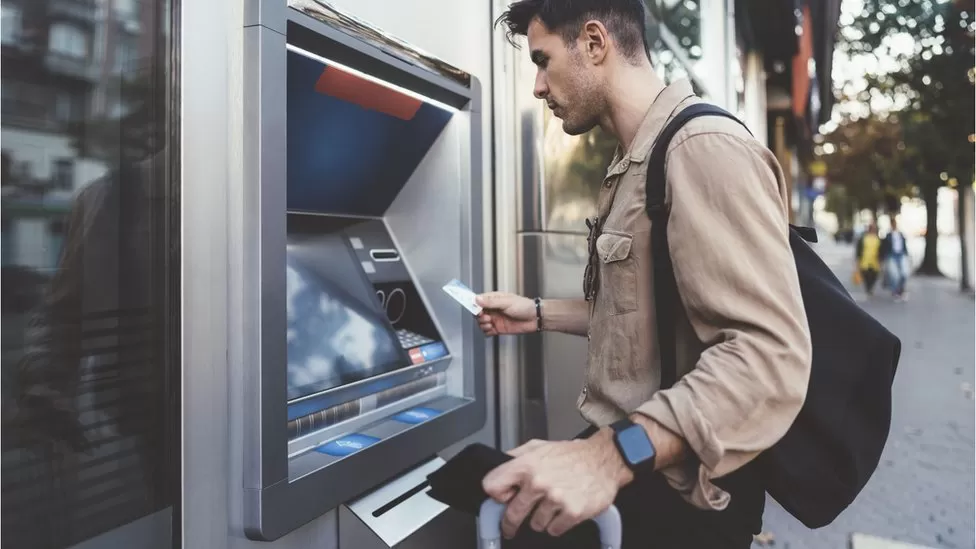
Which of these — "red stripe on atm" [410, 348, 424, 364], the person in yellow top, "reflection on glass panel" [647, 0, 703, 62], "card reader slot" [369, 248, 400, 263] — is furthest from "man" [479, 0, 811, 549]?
the person in yellow top

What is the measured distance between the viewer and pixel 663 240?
4.08ft

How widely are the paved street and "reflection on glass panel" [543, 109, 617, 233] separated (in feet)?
6.06

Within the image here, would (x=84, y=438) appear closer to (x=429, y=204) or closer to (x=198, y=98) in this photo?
(x=198, y=98)

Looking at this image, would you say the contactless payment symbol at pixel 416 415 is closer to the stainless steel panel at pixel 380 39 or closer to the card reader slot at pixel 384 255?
the card reader slot at pixel 384 255

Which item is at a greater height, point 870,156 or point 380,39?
point 870,156

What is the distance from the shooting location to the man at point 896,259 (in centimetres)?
1306

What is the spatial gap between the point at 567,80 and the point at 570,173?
4.62 feet

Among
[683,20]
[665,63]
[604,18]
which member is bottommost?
[604,18]

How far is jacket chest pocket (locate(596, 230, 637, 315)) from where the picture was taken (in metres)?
1.32

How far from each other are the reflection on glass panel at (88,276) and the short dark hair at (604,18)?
0.75 m

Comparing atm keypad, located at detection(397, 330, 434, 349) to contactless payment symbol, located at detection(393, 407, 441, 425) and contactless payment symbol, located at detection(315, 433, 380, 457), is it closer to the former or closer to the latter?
contactless payment symbol, located at detection(393, 407, 441, 425)

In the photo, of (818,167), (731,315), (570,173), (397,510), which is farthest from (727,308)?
(818,167)

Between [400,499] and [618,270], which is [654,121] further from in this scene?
[400,499]

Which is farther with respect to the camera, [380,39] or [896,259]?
[896,259]
